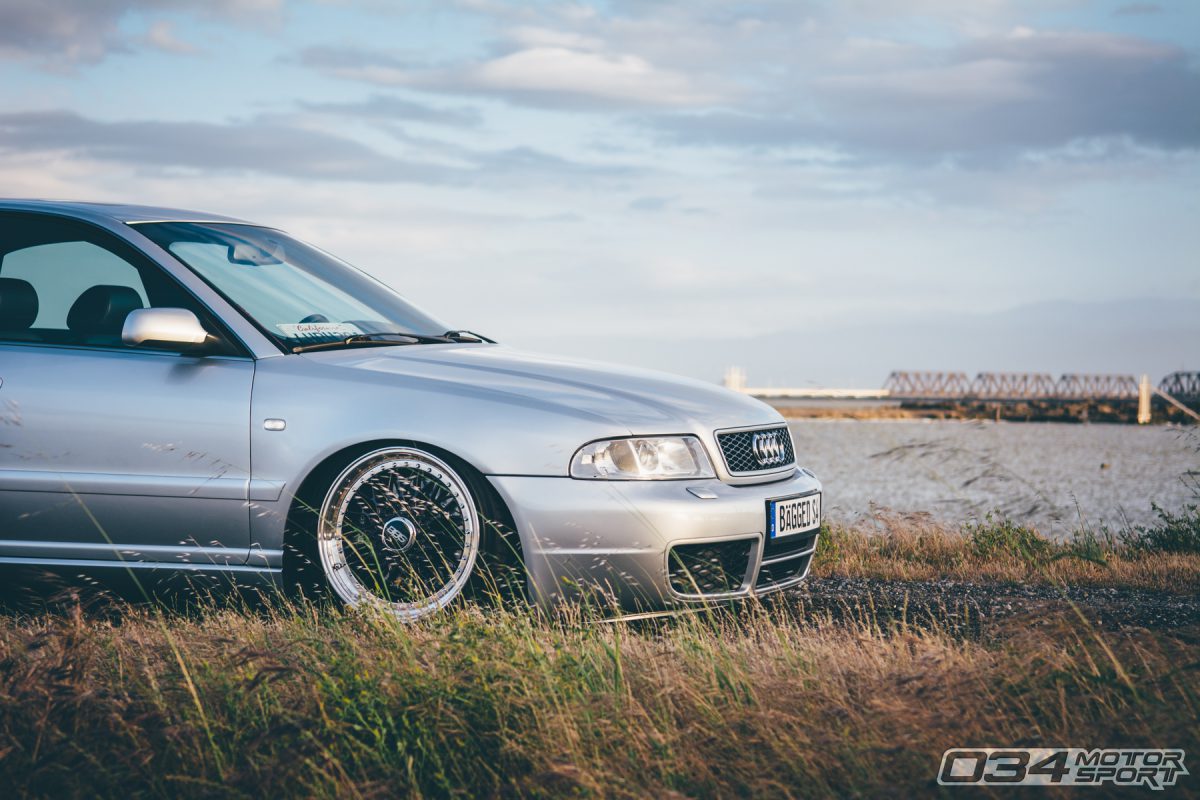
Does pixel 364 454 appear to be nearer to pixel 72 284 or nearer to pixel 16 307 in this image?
pixel 72 284

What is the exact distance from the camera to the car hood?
4578 mm

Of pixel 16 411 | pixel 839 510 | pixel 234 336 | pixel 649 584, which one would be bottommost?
pixel 839 510

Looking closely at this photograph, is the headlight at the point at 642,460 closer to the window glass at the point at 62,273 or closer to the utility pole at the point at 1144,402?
the window glass at the point at 62,273

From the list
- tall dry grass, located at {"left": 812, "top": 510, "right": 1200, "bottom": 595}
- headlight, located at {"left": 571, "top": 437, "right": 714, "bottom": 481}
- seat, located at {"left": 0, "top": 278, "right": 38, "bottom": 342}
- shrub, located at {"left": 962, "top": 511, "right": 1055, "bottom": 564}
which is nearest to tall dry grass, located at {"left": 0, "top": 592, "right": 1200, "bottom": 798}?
headlight, located at {"left": 571, "top": 437, "right": 714, "bottom": 481}

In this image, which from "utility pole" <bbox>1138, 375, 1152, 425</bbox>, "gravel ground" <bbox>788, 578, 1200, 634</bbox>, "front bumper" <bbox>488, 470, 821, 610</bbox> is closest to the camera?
"front bumper" <bbox>488, 470, 821, 610</bbox>

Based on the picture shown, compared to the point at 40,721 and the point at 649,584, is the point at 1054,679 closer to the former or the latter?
the point at 649,584

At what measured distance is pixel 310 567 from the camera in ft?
15.4

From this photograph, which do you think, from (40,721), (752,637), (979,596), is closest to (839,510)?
(979,596)

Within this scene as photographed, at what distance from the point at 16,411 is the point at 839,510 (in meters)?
5.96

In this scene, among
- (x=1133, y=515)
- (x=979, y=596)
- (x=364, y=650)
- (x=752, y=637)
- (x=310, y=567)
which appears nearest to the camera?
(x=364, y=650)

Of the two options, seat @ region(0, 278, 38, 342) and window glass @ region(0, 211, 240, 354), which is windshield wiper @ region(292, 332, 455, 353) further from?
seat @ region(0, 278, 38, 342)

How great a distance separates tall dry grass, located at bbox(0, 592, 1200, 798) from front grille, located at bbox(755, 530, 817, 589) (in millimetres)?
832

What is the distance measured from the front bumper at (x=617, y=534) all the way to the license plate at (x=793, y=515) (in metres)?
0.27

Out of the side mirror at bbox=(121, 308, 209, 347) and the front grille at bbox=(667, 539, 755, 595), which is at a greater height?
the side mirror at bbox=(121, 308, 209, 347)
